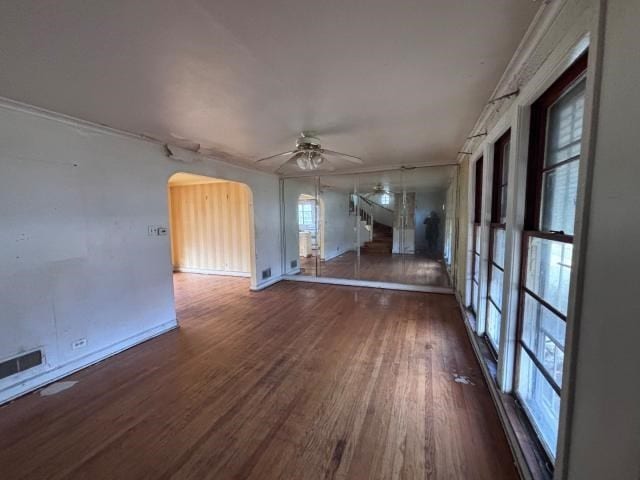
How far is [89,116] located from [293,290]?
12.3 ft

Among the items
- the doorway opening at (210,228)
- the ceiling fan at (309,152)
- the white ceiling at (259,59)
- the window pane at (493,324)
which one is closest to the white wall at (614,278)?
the white ceiling at (259,59)

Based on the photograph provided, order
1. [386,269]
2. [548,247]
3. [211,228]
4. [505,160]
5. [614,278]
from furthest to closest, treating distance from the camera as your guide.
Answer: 1. [211,228]
2. [386,269]
3. [505,160]
4. [548,247]
5. [614,278]

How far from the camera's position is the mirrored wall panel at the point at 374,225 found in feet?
19.0

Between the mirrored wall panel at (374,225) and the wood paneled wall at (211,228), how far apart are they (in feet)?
3.79

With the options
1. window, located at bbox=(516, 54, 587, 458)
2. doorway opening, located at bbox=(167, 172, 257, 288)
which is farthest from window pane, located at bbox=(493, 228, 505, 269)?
doorway opening, located at bbox=(167, 172, 257, 288)

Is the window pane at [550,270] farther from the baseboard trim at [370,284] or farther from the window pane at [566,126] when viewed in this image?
the baseboard trim at [370,284]

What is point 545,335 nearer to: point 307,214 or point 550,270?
point 550,270

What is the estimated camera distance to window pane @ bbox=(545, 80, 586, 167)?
1210 millimetres

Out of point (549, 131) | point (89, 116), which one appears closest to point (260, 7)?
point (549, 131)

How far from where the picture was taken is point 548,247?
145cm

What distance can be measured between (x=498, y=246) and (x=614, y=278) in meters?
1.77

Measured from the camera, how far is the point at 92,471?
147cm

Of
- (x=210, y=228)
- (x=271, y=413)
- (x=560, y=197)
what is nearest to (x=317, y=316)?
(x=271, y=413)

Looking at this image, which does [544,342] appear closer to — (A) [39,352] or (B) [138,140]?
(A) [39,352]
